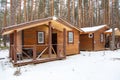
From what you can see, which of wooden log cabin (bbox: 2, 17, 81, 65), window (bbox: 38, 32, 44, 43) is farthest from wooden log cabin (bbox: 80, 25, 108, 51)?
window (bbox: 38, 32, 44, 43)

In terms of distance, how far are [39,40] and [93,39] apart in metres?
7.24

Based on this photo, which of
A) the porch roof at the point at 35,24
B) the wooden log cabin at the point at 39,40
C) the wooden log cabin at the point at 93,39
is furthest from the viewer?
the wooden log cabin at the point at 93,39

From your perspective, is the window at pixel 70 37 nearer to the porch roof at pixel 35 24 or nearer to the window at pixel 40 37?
the porch roof at pixel 35 24

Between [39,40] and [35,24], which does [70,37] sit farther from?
[35,24]

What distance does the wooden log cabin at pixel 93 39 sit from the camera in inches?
795

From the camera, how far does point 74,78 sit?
362 inches

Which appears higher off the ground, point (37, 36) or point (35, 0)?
point (35, 0)

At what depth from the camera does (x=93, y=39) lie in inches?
795

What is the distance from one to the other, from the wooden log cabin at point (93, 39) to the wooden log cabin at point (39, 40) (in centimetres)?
299

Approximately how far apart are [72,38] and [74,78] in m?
8.23

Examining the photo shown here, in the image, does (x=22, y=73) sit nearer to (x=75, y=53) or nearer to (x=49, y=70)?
(x=49, y=70)

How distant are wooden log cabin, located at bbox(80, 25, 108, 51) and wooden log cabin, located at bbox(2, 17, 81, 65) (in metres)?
2.99

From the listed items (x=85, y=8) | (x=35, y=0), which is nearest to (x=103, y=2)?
(x=85, y=8)

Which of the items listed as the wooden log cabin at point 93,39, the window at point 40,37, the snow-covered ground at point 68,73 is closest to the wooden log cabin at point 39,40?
the window at point 40,37
